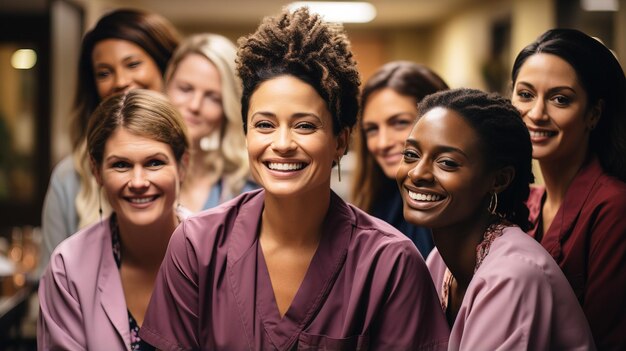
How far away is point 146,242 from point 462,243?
885 mm

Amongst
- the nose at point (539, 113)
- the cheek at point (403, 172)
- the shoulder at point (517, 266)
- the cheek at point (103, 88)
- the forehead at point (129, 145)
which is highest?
the cheek at point (103, 88)

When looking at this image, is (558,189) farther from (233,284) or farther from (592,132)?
(233,284)

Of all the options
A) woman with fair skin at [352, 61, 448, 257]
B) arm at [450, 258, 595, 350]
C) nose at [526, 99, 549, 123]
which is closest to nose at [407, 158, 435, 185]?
arm at [450, 258, 595, 350]

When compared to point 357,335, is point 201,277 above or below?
above

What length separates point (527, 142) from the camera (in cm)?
162

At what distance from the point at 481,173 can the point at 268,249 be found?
1.78ft

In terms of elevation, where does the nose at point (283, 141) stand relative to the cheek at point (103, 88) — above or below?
below

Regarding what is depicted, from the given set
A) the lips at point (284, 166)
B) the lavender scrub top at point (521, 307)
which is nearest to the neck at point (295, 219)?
the lips at point (284, 166)

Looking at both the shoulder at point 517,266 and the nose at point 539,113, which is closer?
the shoulder at point 517,266

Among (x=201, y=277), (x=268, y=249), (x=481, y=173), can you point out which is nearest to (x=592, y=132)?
(x=481, y=173)

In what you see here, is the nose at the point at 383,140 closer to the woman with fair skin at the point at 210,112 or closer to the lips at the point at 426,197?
the woman with fair skin at the point at 210,112

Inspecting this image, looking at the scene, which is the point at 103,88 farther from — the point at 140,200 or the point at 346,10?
the point at 346,10

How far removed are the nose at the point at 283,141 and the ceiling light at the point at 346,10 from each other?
5.82m

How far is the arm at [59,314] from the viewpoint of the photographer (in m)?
1.82
